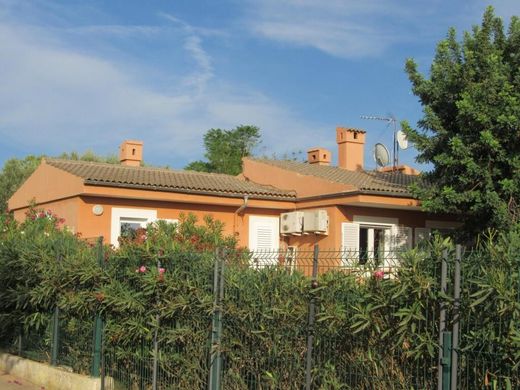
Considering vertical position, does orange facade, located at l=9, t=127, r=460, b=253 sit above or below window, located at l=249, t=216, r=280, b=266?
above

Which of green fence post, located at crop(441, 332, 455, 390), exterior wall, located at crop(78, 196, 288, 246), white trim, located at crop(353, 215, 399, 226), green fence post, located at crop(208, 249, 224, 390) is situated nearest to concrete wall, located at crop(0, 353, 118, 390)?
green fence post, located at crop(208, 249, 224, 390)

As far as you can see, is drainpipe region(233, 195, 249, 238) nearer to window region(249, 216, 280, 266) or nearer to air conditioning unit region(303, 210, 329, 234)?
window region(249, 216, 280, 266)

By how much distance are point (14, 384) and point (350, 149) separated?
51.1 feet

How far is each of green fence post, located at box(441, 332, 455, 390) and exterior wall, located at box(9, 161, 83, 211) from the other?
42.3 feet

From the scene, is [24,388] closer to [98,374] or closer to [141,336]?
[98,374]

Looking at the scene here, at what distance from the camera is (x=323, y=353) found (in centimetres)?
625

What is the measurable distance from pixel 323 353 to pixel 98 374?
4.39 m

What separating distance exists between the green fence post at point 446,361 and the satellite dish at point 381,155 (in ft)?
61.9

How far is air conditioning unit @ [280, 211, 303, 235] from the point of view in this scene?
18125 mm

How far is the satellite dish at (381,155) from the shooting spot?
2367 centimetres

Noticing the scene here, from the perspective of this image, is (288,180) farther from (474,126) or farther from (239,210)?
(474,126)

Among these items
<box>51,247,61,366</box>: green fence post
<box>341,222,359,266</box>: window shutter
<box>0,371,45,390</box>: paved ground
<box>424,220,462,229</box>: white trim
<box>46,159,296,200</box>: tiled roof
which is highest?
<box>46,159,296,200</box>: tiled roof

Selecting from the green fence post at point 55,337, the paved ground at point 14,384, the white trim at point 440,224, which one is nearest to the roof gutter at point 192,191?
the white trim at point 440,224

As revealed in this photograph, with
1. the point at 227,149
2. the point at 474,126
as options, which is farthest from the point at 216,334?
the point at 227,149
